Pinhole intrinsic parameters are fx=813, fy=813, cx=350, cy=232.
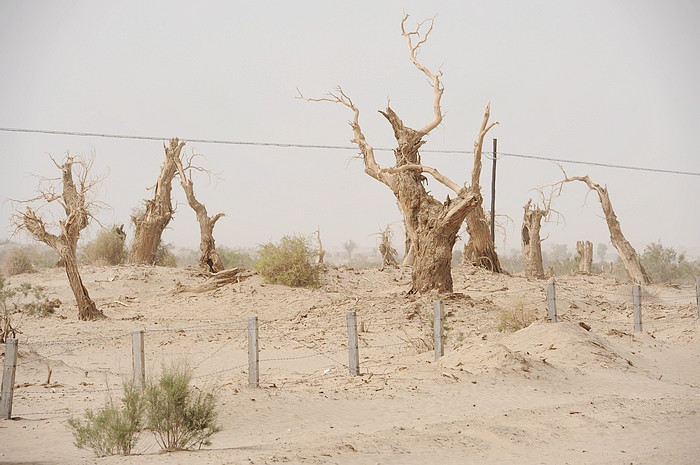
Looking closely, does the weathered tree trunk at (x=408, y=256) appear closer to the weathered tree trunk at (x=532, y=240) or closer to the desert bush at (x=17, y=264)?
the weathered tree trunk at (x=532, y=240)

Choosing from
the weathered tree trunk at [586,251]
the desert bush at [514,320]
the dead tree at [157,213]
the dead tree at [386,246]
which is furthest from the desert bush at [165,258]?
the desert bush at [514,320]

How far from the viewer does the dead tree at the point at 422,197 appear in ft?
68.7

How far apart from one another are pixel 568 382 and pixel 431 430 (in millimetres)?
4540

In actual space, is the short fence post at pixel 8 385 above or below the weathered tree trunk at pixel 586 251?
below

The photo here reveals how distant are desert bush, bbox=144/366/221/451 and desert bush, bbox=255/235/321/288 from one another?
16.6 m

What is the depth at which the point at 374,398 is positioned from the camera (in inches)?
478

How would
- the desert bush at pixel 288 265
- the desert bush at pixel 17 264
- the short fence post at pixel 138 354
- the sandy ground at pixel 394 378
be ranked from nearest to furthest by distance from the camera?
the sandy ground at pixel 394 378
the short fence post at pixel 138 354
the desert bush at pixel 288 265
the desert bush at pixel 17 264

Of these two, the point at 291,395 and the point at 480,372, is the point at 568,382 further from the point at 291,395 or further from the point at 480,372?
the point at 291,395

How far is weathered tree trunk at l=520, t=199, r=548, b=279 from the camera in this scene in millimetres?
31859

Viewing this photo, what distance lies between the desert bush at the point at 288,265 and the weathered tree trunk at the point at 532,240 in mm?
9630

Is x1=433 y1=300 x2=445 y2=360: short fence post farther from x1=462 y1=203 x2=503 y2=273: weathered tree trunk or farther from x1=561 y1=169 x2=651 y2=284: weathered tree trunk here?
x1=561 y1=169 x2=651 y2=284: weathered tree trunk

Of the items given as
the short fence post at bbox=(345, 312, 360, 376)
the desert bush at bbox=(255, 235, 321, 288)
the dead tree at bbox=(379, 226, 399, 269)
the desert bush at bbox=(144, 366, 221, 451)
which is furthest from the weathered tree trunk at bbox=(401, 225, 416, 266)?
the desert bush at bbox=(144, 366, 221, 451)

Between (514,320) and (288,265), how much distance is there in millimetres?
9879

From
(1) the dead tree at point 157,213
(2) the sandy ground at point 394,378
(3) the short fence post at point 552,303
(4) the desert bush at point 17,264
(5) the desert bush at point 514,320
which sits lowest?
(2) the sandy ground at point 394,378
